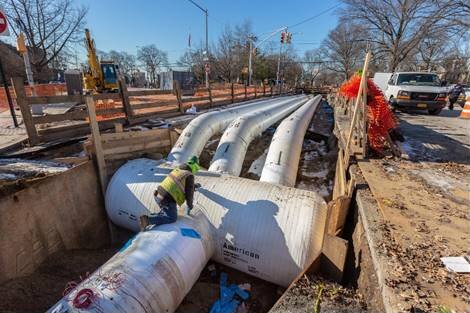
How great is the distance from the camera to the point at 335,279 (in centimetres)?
312

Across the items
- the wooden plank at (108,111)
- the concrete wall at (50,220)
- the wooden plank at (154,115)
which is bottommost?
the concrete wall at (50,220)

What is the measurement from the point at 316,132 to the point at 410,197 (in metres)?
6.22

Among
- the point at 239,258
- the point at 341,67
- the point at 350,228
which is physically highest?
the point at 341,67

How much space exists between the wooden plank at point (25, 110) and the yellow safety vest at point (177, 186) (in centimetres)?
430

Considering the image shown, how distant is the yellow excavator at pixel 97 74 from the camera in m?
14.9

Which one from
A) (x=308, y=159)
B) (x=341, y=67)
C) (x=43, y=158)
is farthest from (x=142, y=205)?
(x=341, y=67)

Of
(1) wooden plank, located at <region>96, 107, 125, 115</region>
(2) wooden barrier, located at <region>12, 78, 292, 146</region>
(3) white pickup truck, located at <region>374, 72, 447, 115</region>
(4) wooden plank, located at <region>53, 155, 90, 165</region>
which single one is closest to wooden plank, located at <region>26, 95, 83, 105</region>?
(2) wooden barrier, located at <region>12, 78, 292, 146</region>

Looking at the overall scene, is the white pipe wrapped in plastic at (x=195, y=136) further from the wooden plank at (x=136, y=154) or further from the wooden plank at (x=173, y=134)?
the wooden plank at (x=136, y=154)

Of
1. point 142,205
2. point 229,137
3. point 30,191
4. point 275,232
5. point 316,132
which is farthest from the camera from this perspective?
point 316,132

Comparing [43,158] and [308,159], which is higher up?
[43,158]

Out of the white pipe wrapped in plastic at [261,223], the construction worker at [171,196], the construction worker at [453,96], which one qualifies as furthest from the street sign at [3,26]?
the construction worker at [453,96]

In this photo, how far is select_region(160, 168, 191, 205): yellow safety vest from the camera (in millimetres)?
3357

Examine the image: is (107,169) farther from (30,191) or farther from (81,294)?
(81,294)

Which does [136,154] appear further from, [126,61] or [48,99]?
[126,61]
